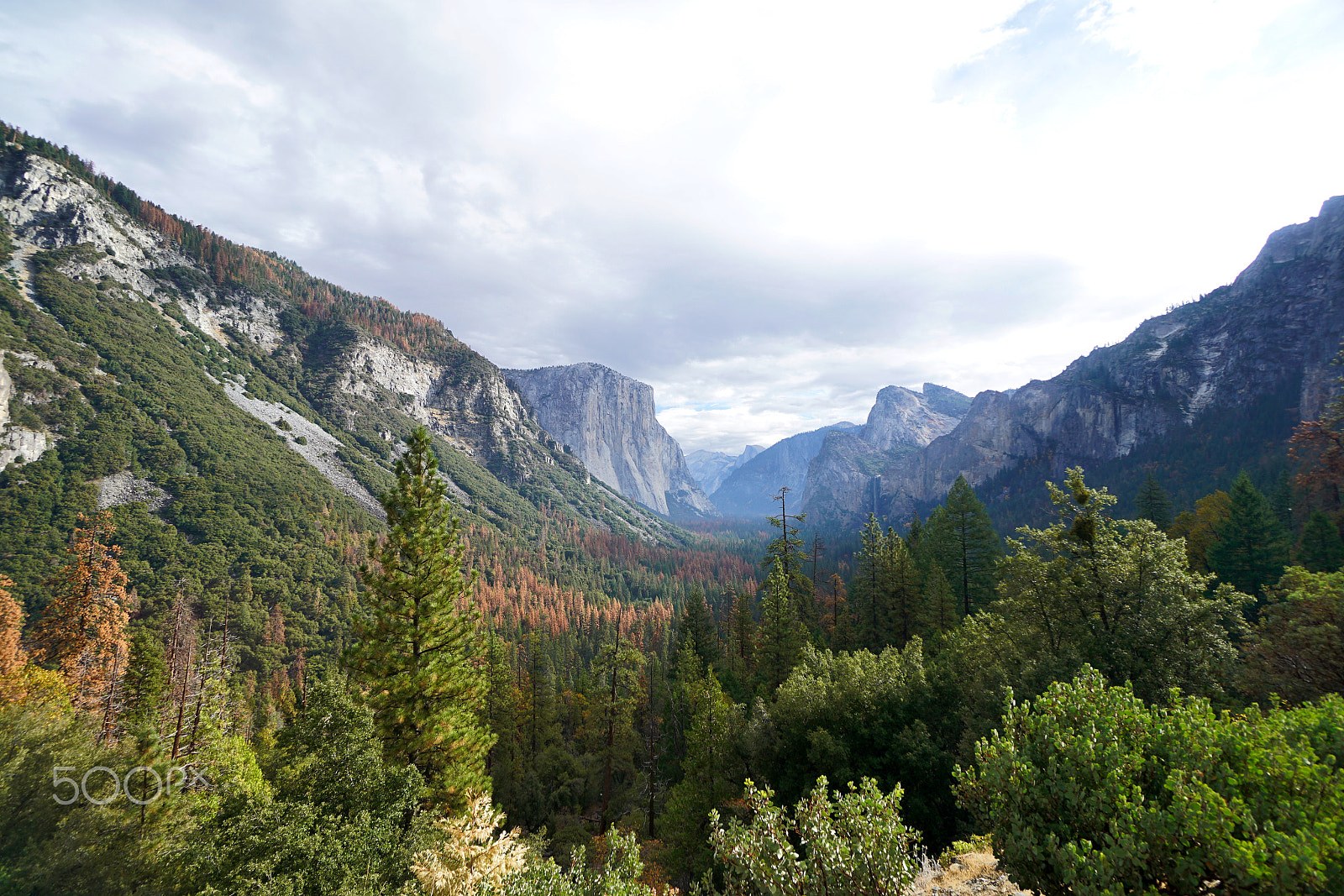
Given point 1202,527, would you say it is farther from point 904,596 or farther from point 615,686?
point 615,686

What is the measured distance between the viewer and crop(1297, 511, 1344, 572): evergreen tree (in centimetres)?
2667

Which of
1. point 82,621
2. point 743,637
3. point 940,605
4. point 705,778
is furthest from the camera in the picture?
point 743,637

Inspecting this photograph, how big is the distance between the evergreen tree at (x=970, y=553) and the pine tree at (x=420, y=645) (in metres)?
37.5

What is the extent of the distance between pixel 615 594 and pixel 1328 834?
499 feet

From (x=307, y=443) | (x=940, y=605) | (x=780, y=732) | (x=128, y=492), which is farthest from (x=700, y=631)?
(x=307, y=443)

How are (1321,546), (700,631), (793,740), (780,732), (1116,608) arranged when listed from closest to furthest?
(1116,608), (793,740), (780,732), (1321,546), (700,631)

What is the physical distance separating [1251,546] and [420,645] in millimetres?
49977

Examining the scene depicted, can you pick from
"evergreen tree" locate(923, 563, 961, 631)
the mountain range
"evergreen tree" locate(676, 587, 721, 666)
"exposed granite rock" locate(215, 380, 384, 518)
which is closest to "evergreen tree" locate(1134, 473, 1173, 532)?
"evergreen tree" locate(923, 563, 961, 631)

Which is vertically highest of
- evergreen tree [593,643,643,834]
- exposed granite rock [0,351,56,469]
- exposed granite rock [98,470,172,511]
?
exposed granite rock [0,351,56,469]

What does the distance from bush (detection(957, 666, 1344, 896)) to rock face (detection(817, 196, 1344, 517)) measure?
353ft

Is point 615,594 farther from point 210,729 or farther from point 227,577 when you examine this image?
point 210,729

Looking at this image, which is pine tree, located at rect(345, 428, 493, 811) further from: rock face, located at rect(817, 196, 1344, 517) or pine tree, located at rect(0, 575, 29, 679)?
rock face, located at rect(817, 196, 1344, 517)

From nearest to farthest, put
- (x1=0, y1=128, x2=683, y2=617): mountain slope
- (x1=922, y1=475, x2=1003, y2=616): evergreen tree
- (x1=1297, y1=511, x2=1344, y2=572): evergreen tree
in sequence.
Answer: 1. (x1=1297, y1=511, x2=1344, y2=572): evergreen tree
2. (x1=922, y1=475, x2=1003, y2=616): evergreen tree
3. (x1=0, y1=128, x2=683, y2=617): mountain slope

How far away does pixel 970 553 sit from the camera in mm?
38219
